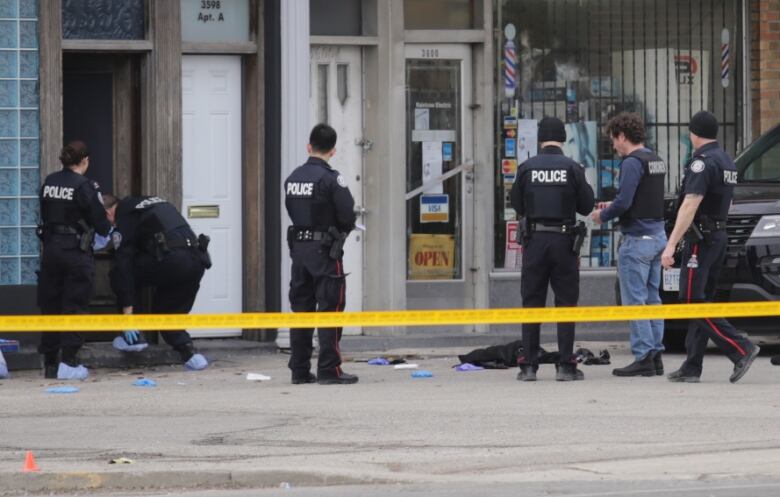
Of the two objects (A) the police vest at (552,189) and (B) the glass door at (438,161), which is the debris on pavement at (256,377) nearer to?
(A) the police vest at (552,189)

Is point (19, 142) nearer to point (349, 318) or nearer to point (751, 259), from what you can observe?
point (349, 318)

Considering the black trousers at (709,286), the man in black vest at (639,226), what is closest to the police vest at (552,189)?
the man in black vest at (639,226)

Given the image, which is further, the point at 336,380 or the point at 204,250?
the point at 204,250

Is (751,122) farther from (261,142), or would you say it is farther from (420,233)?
(261,142)

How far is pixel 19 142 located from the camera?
14.4m

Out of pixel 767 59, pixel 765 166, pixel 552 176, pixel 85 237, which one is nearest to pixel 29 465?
pixel 85 237

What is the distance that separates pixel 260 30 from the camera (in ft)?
50.4

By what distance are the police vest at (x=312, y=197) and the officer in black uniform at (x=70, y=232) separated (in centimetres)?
166

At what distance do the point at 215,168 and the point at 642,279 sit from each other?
420 centimetres

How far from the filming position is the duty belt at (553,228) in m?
12.7

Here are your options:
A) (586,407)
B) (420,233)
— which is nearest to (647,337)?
(586,407)

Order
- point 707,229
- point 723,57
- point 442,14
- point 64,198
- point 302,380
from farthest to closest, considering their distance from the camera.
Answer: point 723,57 < point 442,14 < point 64,198 < point 302,380 < point 707,229

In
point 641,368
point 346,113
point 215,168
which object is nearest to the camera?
point 641,368

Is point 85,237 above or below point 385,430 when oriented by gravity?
above
